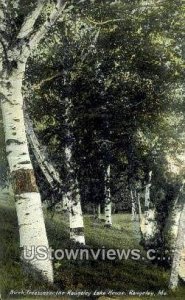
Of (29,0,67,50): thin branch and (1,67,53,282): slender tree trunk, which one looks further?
(1,67,53,282): slender tree trunk

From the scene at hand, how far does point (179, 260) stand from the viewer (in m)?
11.2

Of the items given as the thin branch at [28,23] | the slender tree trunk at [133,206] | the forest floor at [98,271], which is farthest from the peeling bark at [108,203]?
the thin branch at [28,23]

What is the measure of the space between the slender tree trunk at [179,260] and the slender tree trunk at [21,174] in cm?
203

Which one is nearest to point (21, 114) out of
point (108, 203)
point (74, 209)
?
point (74, 209)

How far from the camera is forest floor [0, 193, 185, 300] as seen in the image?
438 inches

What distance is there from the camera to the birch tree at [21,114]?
10.8 meters

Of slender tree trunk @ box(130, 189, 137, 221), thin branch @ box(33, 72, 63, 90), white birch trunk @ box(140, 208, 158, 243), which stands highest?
thin branch @ box(33, 72, 63, 90)

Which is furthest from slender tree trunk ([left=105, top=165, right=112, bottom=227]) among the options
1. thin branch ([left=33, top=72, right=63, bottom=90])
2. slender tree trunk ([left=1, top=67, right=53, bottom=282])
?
thin branch ([left=33, top=72, right=63, bottom=90])

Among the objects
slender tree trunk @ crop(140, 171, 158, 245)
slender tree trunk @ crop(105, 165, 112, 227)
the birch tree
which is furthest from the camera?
slender tree trunk @ crop(140, 171, 158, 245)

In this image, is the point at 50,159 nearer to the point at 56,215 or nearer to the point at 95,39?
the point at 56,215

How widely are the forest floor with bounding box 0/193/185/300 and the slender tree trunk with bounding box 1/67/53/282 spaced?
189 mm

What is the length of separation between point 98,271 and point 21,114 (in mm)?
2895

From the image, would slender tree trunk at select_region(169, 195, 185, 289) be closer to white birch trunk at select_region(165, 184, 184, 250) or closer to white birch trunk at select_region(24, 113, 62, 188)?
white birch trunk at select_region(165, 184, 184, 250)

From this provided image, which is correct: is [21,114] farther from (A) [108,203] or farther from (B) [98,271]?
(B) [98,271]
